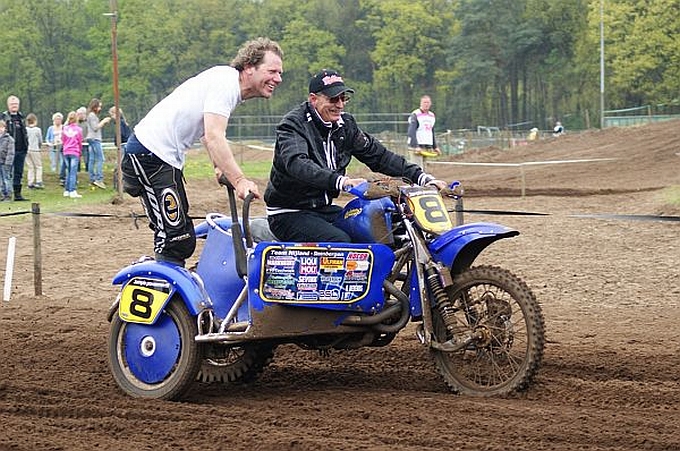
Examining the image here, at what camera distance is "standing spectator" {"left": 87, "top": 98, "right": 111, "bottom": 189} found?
25734 mm

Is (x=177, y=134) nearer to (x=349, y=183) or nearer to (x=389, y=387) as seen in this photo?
(x=349, y=183)

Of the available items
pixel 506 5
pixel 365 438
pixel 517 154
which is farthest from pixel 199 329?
pixel 506 5

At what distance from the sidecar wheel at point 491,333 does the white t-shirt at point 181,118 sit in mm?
1894

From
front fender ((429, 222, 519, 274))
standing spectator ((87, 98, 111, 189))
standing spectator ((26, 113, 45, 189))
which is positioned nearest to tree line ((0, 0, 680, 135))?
standing spectator ((26, 113, 45, 189))

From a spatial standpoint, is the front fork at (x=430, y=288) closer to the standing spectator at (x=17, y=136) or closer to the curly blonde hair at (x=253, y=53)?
the curly blonde hair at (x=253, y=53)

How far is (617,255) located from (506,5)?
7227 centimetres

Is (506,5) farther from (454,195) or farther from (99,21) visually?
(454,195)

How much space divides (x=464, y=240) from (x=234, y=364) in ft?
6.50

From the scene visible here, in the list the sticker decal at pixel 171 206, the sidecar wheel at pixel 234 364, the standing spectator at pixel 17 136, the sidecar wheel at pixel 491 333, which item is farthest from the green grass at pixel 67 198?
the sidecar wheel at pixel 491 333

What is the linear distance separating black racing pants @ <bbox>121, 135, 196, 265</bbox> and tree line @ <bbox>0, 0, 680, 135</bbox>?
62.7 metres

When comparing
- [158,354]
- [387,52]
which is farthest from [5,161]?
[387,52]

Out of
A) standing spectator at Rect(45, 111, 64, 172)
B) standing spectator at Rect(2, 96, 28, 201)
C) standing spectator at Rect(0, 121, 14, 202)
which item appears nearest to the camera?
standing spectator at Rect(0, 121, 14, 202)

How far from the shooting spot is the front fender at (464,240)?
23.7 ft

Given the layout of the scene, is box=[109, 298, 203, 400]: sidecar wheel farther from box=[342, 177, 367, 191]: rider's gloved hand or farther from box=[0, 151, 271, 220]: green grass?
box=[0, 151, 271, 220]: green grass
